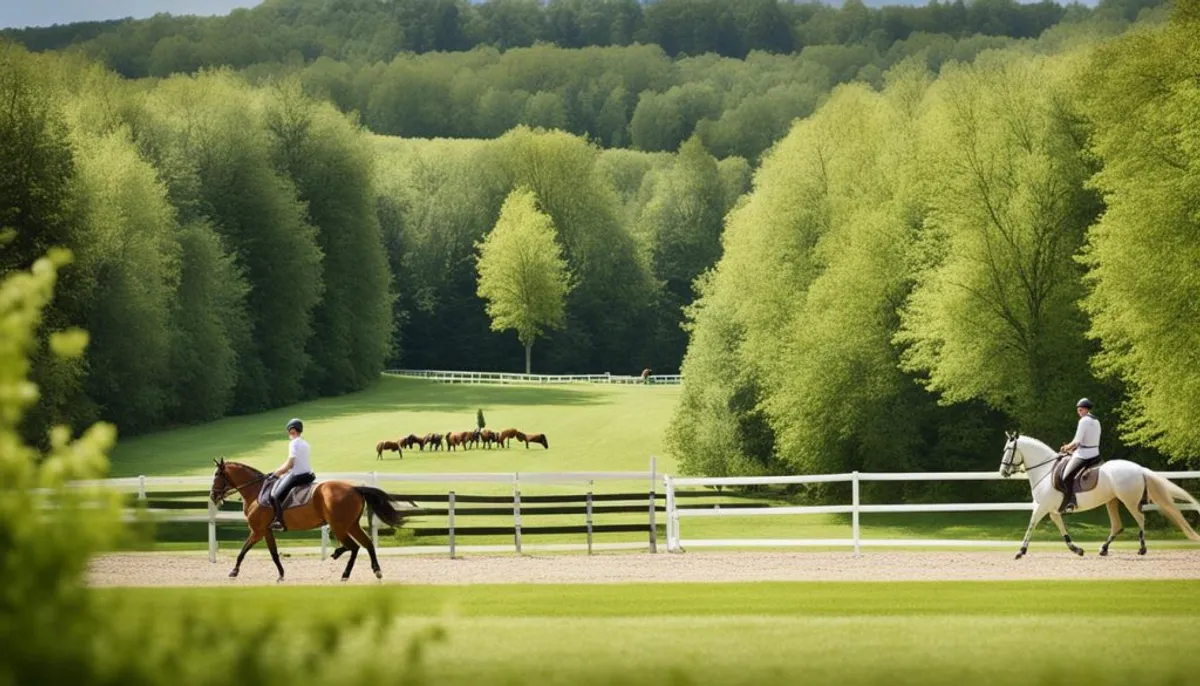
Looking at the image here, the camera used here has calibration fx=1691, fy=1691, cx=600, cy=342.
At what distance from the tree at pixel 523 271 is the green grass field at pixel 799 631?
77.2m

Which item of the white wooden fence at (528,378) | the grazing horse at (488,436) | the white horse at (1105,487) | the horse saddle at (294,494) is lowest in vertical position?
the white wooden fence at (528,378)

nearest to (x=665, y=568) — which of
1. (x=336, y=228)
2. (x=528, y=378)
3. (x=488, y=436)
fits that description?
(x=488, y=436)

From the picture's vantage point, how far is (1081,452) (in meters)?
27.3

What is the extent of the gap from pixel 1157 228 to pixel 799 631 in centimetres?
2265

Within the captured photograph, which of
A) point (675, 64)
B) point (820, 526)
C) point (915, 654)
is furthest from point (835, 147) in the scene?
point (675, 64)

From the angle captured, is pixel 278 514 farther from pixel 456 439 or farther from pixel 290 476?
pixel 456 439

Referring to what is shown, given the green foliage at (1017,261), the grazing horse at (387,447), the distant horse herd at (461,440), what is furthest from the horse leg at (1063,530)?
the grazing horse at (387,447)

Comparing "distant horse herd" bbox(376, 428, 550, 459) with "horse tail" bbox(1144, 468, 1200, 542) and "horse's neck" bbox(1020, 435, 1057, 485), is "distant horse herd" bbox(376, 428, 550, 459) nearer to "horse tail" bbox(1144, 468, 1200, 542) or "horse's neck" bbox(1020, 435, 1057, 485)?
"horse's neck" bbox(1020, 435, 1057, 485)

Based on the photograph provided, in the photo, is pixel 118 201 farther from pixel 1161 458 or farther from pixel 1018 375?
pixel 1161 458

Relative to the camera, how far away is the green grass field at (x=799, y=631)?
12.4 metres

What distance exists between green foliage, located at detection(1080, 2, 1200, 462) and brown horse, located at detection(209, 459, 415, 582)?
60.8ft

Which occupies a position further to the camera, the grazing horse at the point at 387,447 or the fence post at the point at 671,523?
the grazing horse at the point at 387,447

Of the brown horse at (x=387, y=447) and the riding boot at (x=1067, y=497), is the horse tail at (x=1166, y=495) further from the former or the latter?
the brown horse at (x=387, y=447)

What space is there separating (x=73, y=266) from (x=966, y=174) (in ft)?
82.0
